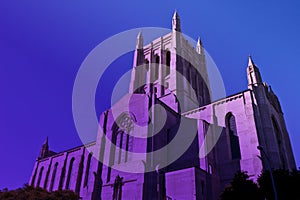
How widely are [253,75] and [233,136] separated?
8.19 m

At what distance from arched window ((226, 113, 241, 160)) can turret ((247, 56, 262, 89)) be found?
14.7 feet

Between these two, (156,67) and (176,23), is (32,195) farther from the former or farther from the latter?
(176,23)

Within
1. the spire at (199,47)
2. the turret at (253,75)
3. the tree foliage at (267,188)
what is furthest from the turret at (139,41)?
the tree foliage at (267,188)

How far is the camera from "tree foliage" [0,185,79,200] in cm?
2203

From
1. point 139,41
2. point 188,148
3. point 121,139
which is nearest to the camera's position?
point 188,148

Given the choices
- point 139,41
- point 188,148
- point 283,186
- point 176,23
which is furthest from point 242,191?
point 139,41

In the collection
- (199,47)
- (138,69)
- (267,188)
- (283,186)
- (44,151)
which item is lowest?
(267,188)

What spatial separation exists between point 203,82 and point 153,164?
89.3ft

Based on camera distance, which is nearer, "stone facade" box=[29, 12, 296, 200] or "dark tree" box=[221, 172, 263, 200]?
"dark tree" box=[221, 172, 263, 200]

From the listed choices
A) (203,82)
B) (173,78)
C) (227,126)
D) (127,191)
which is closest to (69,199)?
(127,191)

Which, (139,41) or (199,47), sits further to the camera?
(199,47)

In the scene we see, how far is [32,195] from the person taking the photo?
2214 cm

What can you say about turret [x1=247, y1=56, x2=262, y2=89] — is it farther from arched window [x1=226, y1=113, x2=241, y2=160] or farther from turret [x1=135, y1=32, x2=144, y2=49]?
turret [x1=135, y1=32, x2=144, y2=49]

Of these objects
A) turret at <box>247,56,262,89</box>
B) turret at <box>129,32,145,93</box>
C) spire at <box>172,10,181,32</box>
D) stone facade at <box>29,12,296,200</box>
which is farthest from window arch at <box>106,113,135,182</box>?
spire at <box>172,10,181,32</box>
